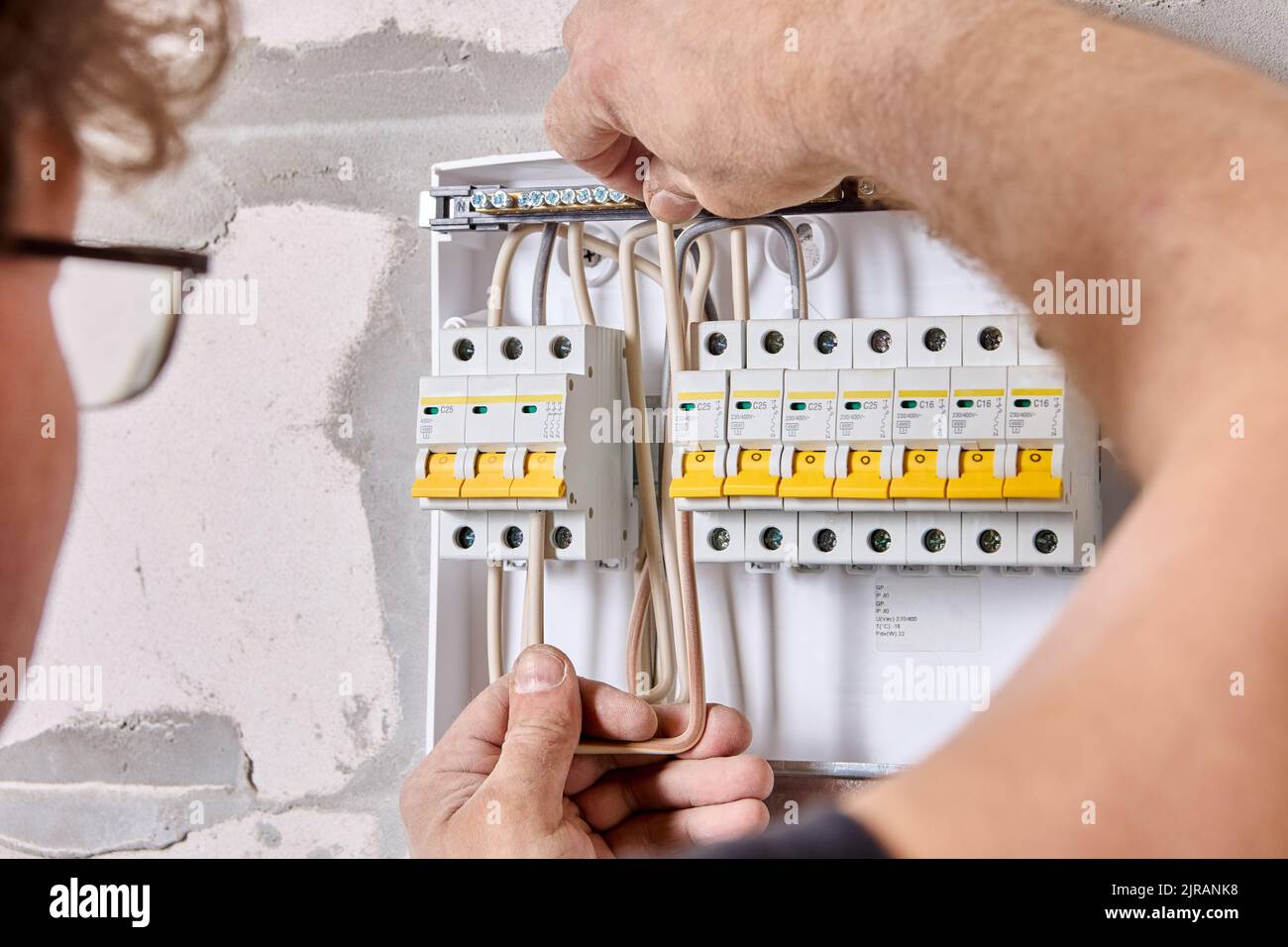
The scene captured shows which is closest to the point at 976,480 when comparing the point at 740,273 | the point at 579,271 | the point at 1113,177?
the point at 740,273

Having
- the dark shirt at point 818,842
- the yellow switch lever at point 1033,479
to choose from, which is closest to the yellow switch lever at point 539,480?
the yellow switch lever at point 1033,479

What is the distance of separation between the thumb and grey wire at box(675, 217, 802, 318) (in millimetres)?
317

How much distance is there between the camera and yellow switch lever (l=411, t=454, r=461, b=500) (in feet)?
2.72

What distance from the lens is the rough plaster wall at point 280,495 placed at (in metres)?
0.98

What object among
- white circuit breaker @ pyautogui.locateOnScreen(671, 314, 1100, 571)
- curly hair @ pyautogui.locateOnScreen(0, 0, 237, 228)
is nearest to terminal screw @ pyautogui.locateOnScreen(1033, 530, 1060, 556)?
white circuit breaker @ pyautogui.locateOnScreen(671, 314, 1100, 571)

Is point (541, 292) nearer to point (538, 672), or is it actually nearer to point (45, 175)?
point (538, 672)

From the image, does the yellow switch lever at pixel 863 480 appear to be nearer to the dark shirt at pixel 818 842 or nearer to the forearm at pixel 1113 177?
the forearm at pixel 1113 177

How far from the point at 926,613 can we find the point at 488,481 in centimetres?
35

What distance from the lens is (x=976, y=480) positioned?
2.42 feet

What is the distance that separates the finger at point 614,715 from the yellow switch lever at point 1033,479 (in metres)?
0.29

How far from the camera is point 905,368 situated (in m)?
0.77
